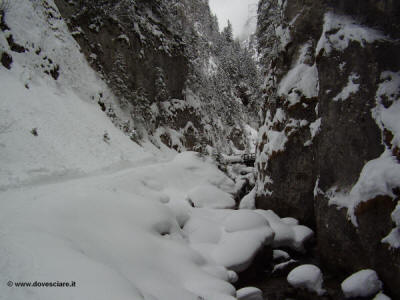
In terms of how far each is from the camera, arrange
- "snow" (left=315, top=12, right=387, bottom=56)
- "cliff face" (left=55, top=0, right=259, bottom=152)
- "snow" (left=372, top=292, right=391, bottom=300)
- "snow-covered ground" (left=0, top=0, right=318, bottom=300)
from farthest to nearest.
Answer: "cliff face" (left=55, top=0, right=259, bottom=152)
"snow" (left=315, top=12, right=387, bottom=56)
"snow" (left=372, top=292, right=391, bottom=300)
"snow-covered ground" (left=0, top=0, right=318, bottom=300)

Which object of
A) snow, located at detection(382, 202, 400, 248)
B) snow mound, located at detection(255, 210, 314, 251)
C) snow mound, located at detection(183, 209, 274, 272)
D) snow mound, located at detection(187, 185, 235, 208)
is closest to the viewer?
snow, located at detection(382, 202, 400, 248)

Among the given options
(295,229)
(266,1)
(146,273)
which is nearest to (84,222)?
(146,273)

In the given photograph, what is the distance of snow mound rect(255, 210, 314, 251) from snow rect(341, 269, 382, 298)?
350cm

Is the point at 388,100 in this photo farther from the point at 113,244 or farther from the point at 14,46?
the point at 14,46

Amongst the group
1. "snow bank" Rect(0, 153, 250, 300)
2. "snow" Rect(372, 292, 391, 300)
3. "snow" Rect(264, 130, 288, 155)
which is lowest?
"snow bank" Rect(0, 153, 250, 300)

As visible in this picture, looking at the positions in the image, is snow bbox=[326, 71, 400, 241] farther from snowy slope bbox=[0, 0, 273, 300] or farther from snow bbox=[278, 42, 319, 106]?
snow bbox=[278, 42, 319, 106]

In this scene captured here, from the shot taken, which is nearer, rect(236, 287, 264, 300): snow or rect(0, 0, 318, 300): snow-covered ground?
rect(0, 0, 318, 300): snow-covered ground

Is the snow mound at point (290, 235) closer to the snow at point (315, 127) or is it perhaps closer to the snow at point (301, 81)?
→ the snow at point (315, 127)

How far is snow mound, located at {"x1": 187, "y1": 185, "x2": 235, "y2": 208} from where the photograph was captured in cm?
1470

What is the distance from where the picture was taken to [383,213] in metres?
7.94

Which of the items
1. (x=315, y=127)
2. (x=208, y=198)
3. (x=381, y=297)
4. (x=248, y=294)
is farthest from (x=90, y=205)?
(x=315, y=127)

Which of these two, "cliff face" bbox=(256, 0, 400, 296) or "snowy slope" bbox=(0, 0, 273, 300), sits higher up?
"cliff face" bbox=(256, 0, 400, 296)

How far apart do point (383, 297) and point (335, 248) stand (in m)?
2.60

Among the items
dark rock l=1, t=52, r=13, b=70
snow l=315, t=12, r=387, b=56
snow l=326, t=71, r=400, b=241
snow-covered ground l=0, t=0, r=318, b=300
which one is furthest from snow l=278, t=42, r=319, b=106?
dark rock l=1, t=52, r=13, b=70
